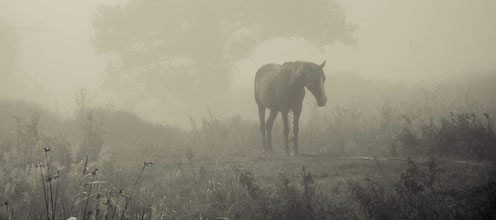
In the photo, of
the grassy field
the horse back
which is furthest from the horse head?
the grassy field

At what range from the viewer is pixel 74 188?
5219mm

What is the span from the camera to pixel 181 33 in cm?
2441

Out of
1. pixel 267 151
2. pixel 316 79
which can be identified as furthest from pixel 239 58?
pixel 316 79

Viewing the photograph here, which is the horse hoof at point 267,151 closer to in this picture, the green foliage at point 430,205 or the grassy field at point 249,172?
the grassy field at point 249,172

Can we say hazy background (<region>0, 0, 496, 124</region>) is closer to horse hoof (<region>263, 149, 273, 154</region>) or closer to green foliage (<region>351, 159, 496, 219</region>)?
horse hoof (<region>263, 149, 273, 154</region>)

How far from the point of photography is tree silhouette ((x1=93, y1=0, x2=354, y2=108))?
78.6 ft

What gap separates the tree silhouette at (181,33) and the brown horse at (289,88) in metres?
14.1

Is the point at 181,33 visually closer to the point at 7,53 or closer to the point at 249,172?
the point at 7,53

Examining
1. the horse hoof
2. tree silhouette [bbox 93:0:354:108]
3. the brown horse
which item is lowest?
the horse hoof

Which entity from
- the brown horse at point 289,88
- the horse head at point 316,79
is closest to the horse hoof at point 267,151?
the brown horse at point 289,88

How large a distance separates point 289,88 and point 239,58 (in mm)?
16950

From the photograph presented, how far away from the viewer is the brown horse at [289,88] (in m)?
8.48

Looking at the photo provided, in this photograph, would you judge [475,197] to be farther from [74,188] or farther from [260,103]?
[260,103]

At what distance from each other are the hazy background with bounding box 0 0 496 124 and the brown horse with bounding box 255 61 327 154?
5850 mm
